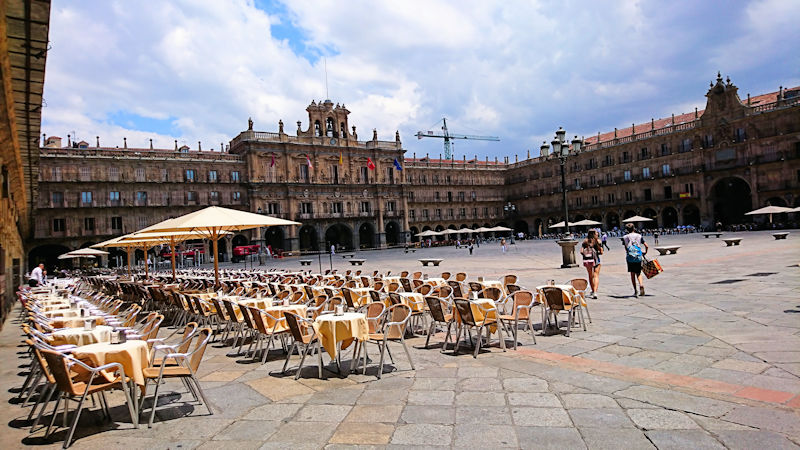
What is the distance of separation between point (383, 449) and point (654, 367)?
3.12m

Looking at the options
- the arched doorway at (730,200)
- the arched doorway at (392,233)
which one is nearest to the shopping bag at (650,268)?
the arched doorway at (730,200)

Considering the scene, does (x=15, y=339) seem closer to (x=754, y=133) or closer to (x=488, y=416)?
(x=488, y=416)

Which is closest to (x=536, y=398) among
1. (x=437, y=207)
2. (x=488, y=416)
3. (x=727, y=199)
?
(x=488, y=416)

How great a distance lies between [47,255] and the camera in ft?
140

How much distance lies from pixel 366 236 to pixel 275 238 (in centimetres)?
1181

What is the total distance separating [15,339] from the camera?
30.5 ft

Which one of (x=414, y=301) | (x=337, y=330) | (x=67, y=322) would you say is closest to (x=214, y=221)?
(x=67, y=322)

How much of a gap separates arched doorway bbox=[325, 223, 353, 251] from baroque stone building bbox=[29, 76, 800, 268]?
133 mm

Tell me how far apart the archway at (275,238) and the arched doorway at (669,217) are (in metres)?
38.6

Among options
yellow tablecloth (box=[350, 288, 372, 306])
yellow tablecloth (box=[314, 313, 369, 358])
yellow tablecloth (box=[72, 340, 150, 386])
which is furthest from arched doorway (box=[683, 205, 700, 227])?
yellow tablecloth (box=[72, 340, 150, 386])

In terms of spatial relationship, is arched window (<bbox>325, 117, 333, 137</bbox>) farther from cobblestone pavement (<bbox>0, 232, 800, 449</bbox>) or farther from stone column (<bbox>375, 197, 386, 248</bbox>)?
cobblestone pavement (<bbox>0, 232, 800, 449</bbox>)

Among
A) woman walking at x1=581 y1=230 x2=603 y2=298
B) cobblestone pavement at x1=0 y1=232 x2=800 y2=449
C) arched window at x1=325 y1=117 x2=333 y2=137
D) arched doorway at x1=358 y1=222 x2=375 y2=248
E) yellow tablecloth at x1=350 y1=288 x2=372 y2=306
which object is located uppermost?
arched window at x1=325 y1=117 x2=333 y2=137

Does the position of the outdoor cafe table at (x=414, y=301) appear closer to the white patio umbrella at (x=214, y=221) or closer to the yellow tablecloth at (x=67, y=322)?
the white patio umbrella at (x=214, y=221)

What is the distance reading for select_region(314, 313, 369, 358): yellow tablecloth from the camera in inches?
209
